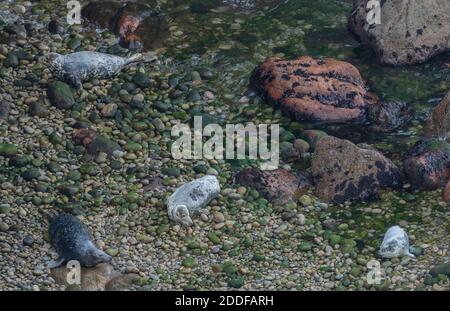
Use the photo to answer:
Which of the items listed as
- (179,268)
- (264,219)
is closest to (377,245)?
(264,219)

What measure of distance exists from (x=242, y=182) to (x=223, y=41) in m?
2.23

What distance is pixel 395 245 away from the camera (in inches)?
309

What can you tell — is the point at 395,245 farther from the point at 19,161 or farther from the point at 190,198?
the point at 19,161

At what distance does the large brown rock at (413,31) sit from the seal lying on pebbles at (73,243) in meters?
3.62

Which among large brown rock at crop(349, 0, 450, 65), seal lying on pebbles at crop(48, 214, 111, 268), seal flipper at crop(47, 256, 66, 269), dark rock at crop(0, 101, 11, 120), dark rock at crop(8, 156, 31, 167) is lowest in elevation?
seal flipper at crop(47, 256, 66, 269)

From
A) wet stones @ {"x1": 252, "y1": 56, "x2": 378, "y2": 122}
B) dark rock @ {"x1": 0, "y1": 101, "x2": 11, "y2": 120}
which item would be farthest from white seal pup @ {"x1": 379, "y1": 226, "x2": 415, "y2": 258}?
dark rock @ {"x1": 0, "y1": 101, "x2": 11, "y2": 120}

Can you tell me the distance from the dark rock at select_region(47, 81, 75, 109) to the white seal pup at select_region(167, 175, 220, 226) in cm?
159

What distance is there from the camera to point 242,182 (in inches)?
343

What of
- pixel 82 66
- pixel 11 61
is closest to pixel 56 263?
pixel 82 66

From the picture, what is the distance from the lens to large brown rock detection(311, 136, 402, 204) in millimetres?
8523

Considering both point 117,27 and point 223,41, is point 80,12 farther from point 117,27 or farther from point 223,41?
point 223,41

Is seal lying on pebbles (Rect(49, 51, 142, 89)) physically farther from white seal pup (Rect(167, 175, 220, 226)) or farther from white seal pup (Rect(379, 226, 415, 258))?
white seal pup (Rect(379, 226, 415, 258))

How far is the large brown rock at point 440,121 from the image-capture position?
9.05m

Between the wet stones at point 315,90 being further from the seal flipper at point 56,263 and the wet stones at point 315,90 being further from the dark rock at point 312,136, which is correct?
the seal flipper at point 56,263
